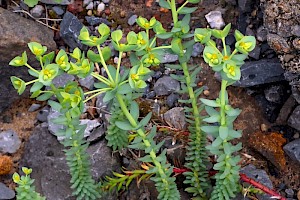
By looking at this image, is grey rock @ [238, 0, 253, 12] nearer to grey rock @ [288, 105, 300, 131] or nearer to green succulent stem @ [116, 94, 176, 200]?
grey rock @ [288, 105, 300, 131]

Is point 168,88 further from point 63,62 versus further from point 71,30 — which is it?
point 63,62

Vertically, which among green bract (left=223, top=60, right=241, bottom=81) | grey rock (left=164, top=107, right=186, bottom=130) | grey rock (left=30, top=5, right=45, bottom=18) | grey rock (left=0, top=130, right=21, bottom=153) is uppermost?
green bract (left=223, top=60, right=241, bottom=81)

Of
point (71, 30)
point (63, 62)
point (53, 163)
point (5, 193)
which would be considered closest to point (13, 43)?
point (71, 30)

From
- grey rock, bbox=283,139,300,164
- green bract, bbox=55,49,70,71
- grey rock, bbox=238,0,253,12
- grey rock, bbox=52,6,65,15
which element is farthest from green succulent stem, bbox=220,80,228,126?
grey rock, bbox=52,6,65,15

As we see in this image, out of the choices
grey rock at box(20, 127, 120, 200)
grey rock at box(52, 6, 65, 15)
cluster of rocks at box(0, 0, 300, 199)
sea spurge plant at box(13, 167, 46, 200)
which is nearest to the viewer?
sea spurge plant at box(13, 167, 46, 200)

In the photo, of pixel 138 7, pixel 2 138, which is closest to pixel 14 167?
pixel 2 138

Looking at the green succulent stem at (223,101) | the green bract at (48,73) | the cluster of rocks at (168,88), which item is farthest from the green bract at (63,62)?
the cluster of rocks at (168,88)

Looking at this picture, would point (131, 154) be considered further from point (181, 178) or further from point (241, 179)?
point (241, 179)

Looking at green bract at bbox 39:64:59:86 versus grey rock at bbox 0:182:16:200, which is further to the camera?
grey rock at bbox 0:182:16:200
